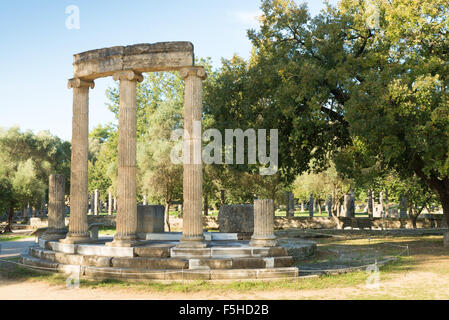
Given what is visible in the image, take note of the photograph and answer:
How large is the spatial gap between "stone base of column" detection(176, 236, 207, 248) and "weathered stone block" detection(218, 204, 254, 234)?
4572mm

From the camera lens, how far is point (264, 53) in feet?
72.1

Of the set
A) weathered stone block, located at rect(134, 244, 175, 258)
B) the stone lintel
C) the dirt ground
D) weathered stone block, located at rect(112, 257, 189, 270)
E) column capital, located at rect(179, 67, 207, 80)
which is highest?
the stone lintel

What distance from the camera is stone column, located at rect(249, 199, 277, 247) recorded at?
43.9ft

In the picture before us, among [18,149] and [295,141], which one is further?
[18,149]

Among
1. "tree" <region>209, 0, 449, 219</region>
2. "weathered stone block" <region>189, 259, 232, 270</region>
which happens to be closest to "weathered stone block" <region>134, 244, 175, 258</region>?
"weathered stone block" <region>189, 259, 232, 270</region>

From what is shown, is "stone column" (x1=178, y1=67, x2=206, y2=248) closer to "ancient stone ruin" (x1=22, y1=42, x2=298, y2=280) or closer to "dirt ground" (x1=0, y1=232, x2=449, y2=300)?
"ancient stone ruin" (x1=22, y1=42, x2=298, y2=280)

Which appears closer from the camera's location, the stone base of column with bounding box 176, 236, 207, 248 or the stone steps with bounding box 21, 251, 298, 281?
the stone steps with bounding box 21, 251, 298, 281

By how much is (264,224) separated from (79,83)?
9.10 meters

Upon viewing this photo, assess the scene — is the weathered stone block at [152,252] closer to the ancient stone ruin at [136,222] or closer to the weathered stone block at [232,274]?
the ancient stone ruin at [136,222]

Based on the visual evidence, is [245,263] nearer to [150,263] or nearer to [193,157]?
[150,263]

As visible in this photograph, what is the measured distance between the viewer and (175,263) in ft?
40.3

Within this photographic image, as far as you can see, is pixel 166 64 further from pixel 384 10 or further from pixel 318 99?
pixel 384 10

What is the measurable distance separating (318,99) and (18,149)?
34134 mm
